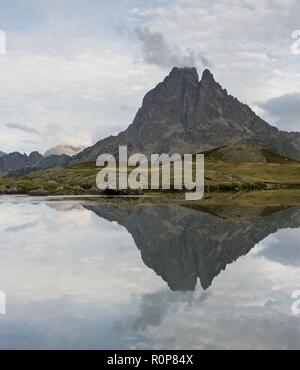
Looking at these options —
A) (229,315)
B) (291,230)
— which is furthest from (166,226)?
(229,315)

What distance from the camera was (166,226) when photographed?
62.3m

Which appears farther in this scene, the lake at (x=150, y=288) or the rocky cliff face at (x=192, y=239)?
the rocky cliff face at (x=192, y=239)

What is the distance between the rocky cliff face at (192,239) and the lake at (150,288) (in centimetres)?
11

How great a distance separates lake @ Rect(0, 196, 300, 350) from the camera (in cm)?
2003

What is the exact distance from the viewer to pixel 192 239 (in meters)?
50.4

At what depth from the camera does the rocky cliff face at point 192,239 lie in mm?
33969

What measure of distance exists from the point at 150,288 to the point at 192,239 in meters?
22.0
